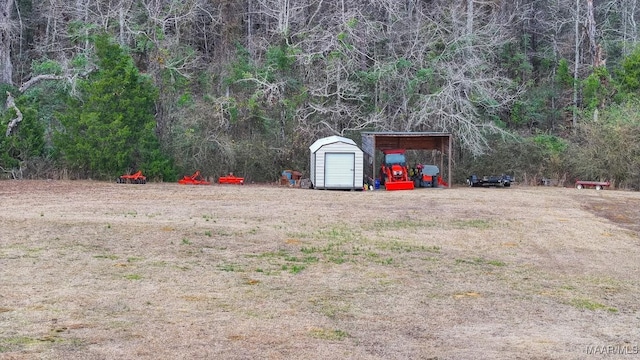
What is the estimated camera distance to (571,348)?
8.70 metres

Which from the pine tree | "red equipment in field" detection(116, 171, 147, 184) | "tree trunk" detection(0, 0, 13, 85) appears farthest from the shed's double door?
"tree trunk" detection(0, 0, 13, 85)

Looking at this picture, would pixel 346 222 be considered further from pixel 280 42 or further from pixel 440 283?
pixel 280 42

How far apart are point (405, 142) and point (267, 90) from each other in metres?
4.90

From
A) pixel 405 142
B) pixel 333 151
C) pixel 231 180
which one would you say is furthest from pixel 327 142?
pixel 231 180

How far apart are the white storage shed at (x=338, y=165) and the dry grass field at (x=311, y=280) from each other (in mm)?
→ 4530

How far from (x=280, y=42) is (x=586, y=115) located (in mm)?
10998

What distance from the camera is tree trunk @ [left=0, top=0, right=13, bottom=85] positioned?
29.4 m

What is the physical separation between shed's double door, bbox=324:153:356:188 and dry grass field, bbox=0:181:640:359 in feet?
14.9

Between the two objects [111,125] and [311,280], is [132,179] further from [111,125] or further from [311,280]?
[311,280]

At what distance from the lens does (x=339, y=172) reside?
25844 mm

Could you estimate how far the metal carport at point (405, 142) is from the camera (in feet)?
88.4

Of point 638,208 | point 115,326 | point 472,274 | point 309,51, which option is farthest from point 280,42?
point 115,326

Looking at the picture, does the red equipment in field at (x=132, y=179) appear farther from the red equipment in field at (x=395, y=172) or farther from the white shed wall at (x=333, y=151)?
the red equipment in field at (x=395, y=172)

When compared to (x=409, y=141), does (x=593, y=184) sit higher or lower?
lower
